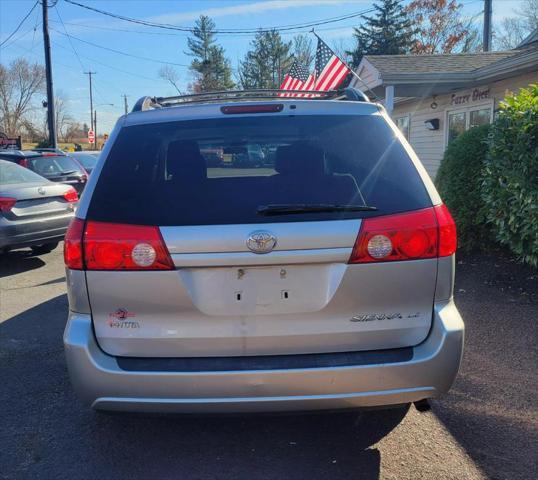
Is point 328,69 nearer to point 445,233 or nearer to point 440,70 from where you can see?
point 440,70

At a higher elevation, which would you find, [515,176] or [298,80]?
[298,80]

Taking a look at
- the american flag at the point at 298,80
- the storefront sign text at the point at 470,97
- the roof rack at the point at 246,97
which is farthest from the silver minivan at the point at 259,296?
the american flag at the point at 298,80

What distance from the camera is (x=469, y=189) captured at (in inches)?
275

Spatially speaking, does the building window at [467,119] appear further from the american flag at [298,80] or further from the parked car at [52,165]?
the parked car at [52,165]

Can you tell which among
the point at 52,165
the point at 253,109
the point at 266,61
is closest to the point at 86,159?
the point at 52,165

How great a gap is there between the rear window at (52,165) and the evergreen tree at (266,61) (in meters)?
49.3

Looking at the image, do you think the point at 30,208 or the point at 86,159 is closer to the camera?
the point at 30,208

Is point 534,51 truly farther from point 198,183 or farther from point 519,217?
point 198,183

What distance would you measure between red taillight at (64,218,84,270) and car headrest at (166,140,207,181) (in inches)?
19.8

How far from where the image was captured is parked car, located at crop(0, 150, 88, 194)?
1080cm

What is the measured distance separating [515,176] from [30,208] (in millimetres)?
6213

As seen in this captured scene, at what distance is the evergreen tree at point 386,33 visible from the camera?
4384 cm

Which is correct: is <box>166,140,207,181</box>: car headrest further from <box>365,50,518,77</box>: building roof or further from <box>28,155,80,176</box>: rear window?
<box>365,50,518,77</box>: building roof

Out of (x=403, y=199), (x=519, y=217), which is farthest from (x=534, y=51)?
(x=403, y=199)
